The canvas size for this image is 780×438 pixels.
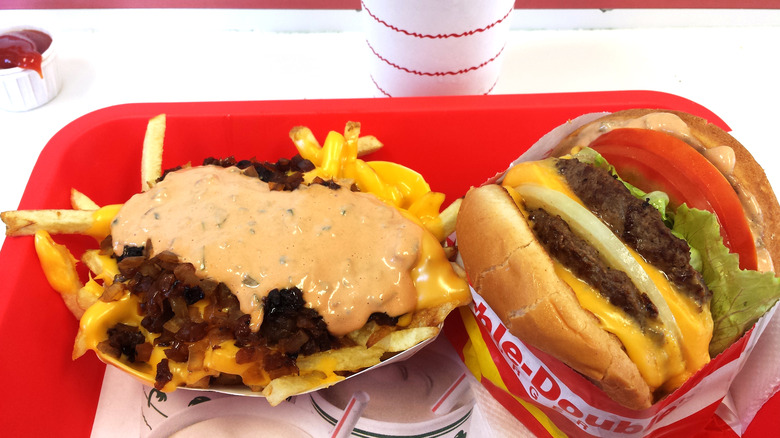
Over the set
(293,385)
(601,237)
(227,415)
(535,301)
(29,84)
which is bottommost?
→ (227,415)

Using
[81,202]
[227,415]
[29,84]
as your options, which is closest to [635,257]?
[227,415]

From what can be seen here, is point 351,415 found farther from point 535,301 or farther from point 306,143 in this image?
point 306,143

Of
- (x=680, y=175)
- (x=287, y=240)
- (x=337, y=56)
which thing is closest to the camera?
(x=680, y=175)

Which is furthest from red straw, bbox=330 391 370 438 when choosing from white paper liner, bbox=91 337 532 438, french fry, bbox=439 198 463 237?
french fry, bbox=439 198 463 237

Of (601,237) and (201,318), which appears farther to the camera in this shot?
(201,318)

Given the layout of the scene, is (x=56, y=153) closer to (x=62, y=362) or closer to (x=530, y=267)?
(x=62, y=362)

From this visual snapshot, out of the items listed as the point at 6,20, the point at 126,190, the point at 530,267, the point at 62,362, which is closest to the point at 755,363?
the point at 530,267

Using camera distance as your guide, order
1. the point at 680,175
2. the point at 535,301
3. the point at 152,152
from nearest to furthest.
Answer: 1. the point at 535,301
2. the point at 680,175
3. the point at 152,152
